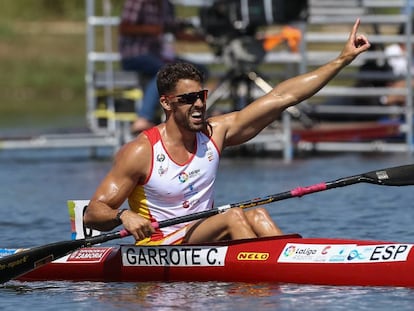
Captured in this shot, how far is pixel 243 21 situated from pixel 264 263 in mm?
8275

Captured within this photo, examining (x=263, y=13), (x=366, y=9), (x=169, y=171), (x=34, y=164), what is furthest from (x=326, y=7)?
(x=169, y=171)

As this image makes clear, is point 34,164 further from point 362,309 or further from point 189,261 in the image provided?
point 362,309

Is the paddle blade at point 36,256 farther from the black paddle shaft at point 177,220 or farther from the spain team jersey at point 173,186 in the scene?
the spain team jersey at point 173,186

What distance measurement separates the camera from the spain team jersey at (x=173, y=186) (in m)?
8.96

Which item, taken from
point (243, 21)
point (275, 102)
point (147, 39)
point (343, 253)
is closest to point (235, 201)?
point (243, 21)

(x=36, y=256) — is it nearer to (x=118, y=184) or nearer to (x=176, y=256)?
(x=118, y=184)

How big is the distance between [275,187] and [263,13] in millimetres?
2756

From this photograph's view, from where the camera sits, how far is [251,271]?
8.74m

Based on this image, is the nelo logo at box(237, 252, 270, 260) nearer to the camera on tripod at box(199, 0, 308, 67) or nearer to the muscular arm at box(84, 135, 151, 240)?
the muscular arm at box(84, 135, 151, 240)

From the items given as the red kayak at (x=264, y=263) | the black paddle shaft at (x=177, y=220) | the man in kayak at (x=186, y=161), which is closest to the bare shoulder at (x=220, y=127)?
the man in kayak at (x=186, y=161)

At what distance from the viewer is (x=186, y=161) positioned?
9.02 metres

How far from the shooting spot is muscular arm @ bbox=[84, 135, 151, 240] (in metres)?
8.81

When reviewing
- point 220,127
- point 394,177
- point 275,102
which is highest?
point 275,102

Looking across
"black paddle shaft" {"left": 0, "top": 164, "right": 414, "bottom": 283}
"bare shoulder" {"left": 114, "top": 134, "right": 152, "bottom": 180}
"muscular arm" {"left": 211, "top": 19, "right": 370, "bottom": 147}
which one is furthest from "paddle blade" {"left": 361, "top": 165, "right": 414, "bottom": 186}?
"bare shoulder" {"left": 114, "top": 134, "right": 152, "bottom": 180}
